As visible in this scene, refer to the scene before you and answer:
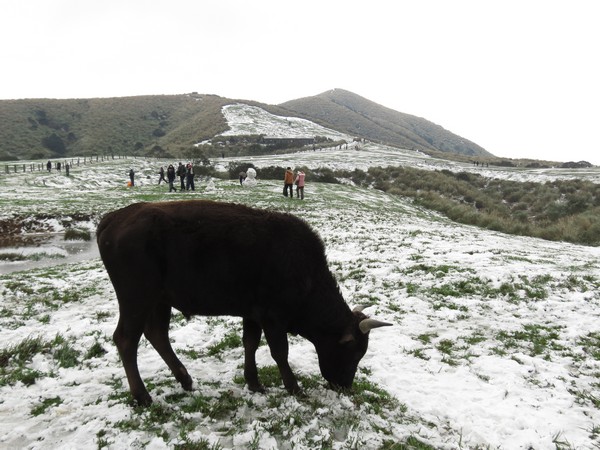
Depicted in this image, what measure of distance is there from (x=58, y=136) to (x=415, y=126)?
488 ft

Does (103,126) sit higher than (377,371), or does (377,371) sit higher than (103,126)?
(103,126)

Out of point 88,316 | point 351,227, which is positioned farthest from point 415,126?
point 88,316

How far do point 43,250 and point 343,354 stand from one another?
1521 cm

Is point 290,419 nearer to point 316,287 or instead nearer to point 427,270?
point 316,287

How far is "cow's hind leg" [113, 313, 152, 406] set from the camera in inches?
161

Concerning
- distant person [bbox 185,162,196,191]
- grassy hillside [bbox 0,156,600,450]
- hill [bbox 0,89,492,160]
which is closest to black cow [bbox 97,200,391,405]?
grassy hillside [bbox 0,156,600,450]

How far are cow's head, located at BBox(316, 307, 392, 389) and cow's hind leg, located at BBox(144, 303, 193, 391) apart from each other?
1.69m

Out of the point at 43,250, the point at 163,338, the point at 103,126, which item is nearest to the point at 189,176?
the point at 43,250

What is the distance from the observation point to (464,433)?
4.20 metres

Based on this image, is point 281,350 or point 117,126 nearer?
point 281,350

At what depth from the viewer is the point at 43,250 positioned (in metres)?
15.2

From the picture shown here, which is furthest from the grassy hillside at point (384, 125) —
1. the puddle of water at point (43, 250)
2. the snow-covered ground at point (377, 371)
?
the snow-covered ground at point (377, 371)

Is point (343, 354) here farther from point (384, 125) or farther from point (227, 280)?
point (384, 125)

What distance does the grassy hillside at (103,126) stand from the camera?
7981 centimetres
